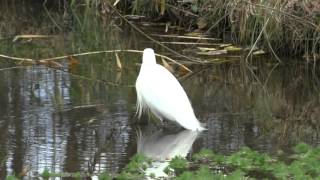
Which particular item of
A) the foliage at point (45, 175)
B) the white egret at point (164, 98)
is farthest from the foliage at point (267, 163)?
the foliage at point (45, 175)

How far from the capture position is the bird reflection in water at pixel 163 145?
272 inches

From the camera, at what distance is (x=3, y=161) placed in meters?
6.70

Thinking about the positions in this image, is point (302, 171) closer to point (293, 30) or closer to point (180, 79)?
point (180, 79)

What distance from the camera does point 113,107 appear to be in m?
8.88

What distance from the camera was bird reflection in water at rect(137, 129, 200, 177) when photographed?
6915 millimetres

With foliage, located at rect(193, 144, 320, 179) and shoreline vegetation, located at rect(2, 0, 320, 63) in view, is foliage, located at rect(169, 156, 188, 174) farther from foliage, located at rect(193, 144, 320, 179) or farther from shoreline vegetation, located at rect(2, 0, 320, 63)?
shoreline vegetation, located at rect(2, 0, 320, 63)

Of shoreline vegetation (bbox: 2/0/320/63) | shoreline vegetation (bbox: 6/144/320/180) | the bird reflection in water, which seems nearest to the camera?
shoreline vegetation (bbox: 6/144/320/180)

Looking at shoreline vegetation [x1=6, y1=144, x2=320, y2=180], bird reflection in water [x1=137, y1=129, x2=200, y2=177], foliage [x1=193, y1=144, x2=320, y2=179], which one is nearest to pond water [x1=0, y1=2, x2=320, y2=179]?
bird reflection in water [x1=137, y1=129, x2=200, y2=177]

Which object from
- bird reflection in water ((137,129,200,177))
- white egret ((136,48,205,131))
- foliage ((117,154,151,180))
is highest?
white egret ((136,48,205,131))

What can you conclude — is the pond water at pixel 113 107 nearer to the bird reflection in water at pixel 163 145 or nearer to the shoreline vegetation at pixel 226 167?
the bird reflection in water at pixel 163 145

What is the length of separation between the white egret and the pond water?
160 millimetres

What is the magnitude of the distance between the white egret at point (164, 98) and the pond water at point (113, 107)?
6.3 inches

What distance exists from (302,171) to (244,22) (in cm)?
639

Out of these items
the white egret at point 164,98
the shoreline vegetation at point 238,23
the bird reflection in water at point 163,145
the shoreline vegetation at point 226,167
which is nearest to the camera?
the shoreline vegetation at point 226,167
